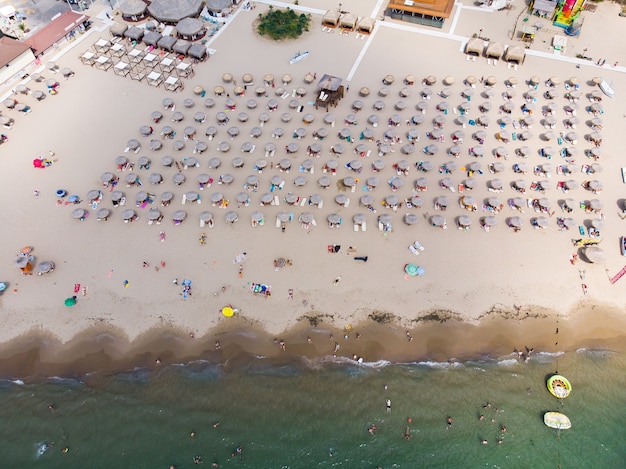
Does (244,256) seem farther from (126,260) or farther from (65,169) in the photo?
(65,169)

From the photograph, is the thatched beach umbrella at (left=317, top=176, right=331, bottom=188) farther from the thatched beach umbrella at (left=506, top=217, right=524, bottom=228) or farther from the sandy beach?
the thatched beach umbrella at (left=506, top=217, right=524, bottom=228)

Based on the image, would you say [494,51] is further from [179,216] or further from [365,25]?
[179,216]

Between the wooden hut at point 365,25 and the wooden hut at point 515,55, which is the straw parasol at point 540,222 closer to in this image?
the wooden hut at point 515,55

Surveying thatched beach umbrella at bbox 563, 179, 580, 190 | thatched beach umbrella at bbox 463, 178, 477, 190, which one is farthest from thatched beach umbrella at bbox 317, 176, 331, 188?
thatched beach umbrella at bbox 563, 179, 580, 190

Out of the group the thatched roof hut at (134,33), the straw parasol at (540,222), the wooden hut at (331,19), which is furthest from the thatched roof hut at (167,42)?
the straw parasol at (540,222)

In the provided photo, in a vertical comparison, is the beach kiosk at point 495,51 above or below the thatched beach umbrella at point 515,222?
above

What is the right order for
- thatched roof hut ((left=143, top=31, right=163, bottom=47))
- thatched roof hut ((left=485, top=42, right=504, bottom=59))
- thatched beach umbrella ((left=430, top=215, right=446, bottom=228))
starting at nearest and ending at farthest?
1. thatched beach umbrella ((left=430, top=215, right=446, bottom=228))
2. thatched roof hut ((left=485, top=42, right=504, bottom=59))
3. thatched roof hut ((left=143, top=31, right=163, bottom=47))
